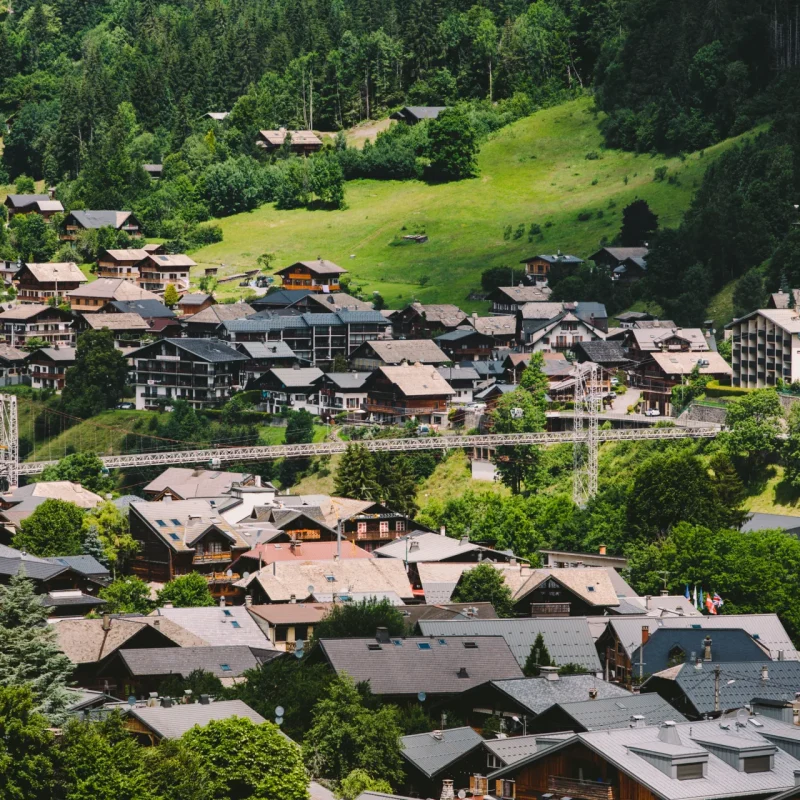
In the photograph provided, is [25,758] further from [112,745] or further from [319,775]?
[319,775]

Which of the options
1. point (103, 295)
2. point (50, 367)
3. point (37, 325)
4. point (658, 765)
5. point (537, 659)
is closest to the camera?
point (658, 765)

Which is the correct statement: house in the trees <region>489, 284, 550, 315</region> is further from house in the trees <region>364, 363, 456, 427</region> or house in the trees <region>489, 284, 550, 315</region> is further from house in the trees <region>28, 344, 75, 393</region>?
house in the trees <region>28, 344, 75, 393</region>

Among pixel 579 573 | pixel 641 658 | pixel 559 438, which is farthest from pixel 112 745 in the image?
pixel 559 438

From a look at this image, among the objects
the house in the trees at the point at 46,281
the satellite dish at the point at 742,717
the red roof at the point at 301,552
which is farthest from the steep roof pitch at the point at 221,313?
the satellite dish at the point at 742,717

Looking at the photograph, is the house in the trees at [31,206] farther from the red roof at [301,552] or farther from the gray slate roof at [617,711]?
the gray slate roof at [617,711]

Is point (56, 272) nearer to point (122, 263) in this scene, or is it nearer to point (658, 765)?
point (122, 263)

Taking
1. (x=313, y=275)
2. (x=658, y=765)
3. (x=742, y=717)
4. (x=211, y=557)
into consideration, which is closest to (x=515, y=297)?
(x=313, y=275)
